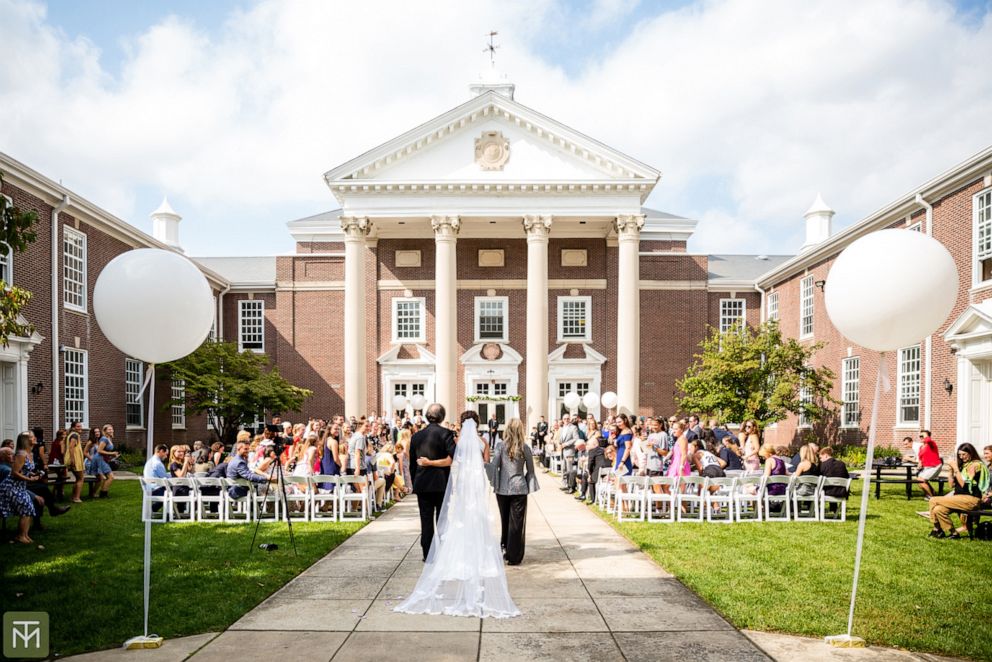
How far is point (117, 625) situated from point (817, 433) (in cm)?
2923

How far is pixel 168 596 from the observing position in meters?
8.28

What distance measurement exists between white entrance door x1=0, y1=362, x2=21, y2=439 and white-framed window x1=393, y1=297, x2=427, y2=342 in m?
18.7

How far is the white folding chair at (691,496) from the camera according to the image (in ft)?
46.3

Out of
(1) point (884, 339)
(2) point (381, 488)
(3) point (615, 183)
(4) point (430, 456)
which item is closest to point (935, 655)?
(1) point (884, 339)

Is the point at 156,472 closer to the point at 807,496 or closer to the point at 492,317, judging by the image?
the point at 807,496

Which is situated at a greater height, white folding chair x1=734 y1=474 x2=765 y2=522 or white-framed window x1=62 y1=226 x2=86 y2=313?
white-framed window x1=62 y1=226 x2=86 y2=313

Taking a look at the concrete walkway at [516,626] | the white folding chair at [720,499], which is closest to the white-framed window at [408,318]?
the white folding chair at [720,499]

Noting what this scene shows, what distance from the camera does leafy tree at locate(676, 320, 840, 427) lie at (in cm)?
2867

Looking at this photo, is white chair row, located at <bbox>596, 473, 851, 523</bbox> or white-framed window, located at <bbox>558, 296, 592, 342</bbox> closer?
white chair row, located at <bbox>596, 473, 851, 523</bbox>

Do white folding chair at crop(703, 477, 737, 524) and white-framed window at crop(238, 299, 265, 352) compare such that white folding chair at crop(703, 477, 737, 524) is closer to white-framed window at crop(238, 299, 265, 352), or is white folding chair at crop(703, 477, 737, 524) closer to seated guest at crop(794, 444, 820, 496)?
seated guest at crop(794, 444, 820, 496)

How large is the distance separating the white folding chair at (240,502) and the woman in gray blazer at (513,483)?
554 centimetres

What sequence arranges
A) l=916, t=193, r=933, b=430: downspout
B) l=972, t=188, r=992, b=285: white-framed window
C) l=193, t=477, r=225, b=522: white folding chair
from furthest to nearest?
l=916, t=193, r=933, b=430: downspout
l=972, t=188, r=992, b=285: white-framed window
l=193, t=477, r=225, b=522: white folding chair

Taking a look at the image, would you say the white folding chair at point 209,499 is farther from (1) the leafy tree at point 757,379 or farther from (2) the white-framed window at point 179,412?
(2) the white-framed window at point 179,412

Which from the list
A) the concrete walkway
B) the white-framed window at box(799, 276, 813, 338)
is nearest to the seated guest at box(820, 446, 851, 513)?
the concrete walkway
